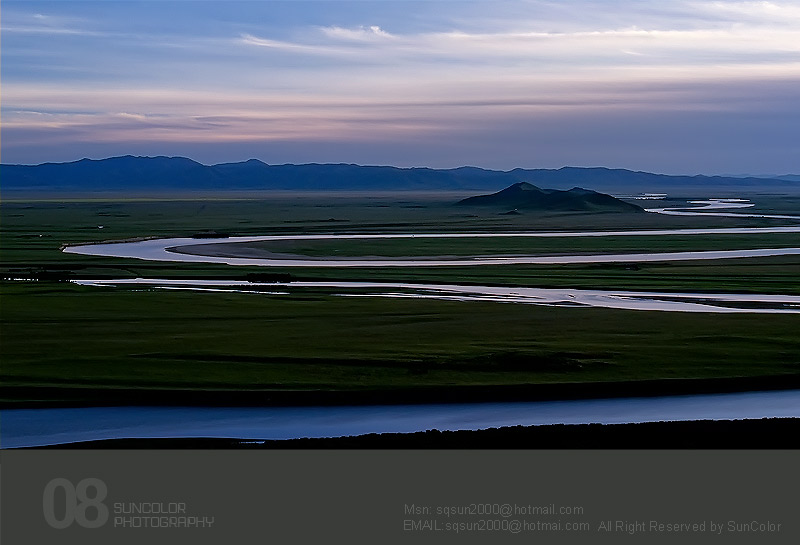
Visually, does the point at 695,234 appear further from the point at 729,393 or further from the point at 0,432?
the point at 0,432

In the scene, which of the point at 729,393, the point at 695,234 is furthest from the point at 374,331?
the point at 695,234

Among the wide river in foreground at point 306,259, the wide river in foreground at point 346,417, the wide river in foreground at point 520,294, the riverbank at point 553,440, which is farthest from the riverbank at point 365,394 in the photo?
the wide river in foreground at point 306,259

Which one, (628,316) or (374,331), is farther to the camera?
(628,316)

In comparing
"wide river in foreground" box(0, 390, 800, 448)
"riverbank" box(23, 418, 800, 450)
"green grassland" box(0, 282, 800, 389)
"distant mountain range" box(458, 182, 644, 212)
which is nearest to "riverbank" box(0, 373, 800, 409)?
"wide river in foreground" box(0, 390, 800, 448)

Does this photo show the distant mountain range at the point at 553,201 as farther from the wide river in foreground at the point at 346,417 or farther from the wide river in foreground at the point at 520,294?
the wide river in foreground at the point at 346,417

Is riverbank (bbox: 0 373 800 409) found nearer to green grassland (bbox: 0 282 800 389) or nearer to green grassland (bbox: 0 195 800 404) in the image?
green grassland (bbox: 0 195 800 404)
